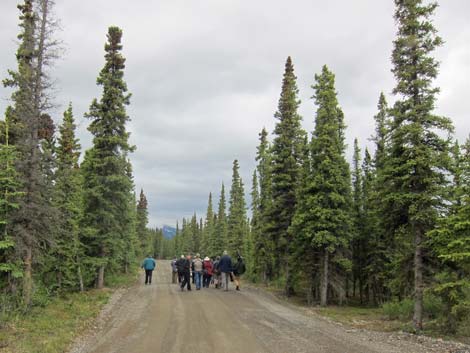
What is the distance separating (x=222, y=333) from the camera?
12188 mm

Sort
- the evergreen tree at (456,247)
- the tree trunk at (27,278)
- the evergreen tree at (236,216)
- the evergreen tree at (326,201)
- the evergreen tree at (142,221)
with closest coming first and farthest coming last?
the evergreen tree at (456,247) → the tree trunk at (27,278) → the evergreen tree at (326,201) → the evergreen tree at (236,216) → the evergreen tree at (142,221)

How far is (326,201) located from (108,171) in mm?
13435

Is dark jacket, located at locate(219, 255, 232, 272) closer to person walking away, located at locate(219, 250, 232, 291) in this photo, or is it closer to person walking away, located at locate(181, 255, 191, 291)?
person walking away, located at locate(219, 250, 232, 291)

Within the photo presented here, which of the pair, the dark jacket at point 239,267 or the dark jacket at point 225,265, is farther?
the dark jacket at point 239,267

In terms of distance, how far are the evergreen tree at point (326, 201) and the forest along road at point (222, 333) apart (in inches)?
201

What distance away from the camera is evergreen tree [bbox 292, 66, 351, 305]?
21.2 metres

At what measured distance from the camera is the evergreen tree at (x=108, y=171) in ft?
77.3

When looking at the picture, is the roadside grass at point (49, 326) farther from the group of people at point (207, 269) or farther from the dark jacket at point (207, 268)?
the dark jacket at point (207, 268)

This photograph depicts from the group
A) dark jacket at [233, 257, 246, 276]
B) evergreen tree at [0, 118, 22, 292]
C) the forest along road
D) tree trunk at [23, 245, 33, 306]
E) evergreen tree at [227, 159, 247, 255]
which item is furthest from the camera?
evergreen tree at [227, 159, 247, 255]

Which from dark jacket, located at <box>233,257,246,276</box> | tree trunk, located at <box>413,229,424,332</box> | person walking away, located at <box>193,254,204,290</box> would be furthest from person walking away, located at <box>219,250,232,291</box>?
tree trunk, located at <box>413,229,424,332</box>

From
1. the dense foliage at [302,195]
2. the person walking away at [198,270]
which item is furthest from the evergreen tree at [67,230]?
the person walking away at [198,270]

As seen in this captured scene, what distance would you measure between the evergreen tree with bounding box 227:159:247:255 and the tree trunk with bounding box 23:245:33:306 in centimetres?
3294

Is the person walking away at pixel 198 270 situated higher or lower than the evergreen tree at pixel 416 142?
lower

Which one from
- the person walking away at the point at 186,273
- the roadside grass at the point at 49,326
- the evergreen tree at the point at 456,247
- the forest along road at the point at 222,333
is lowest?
the roadside grass at the point at 49,326
